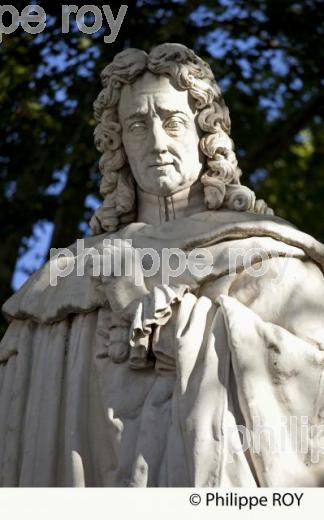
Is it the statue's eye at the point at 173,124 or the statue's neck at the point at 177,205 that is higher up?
the statue's eye at the point at 173,124

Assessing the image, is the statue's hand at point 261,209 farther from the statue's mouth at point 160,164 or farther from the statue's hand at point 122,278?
the statue's hand at point 122,278

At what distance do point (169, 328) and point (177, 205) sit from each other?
0.88m

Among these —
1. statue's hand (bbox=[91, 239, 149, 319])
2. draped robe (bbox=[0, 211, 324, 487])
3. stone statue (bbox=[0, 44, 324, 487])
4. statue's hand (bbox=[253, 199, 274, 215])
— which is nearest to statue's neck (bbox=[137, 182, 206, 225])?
stone statue (bbox=[0, 44, 324, 487])

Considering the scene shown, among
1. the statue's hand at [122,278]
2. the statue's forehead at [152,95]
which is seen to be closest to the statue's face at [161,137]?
the statue's forehead at [152,95]

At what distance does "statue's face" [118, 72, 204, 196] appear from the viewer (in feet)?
31.8

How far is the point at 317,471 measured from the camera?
8680 mm

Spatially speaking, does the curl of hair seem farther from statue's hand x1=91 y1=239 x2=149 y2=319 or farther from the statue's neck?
statue's hand x1=91 y1=239 x2=149 y2=319

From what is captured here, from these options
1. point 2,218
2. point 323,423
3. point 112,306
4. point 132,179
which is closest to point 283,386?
point 323,423

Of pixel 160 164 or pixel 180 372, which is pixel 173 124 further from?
pixel 180 372

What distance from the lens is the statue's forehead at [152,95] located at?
9719 mm

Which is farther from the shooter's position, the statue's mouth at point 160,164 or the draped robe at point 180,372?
the statue's mouth at point 160,164

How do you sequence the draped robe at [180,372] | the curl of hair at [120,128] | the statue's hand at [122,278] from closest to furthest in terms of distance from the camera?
the draped robe at [180,372] → the statue's hand at [122,278] → the curl of hair at [120,128]

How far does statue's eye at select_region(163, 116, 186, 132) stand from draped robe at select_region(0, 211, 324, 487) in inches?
17.8
